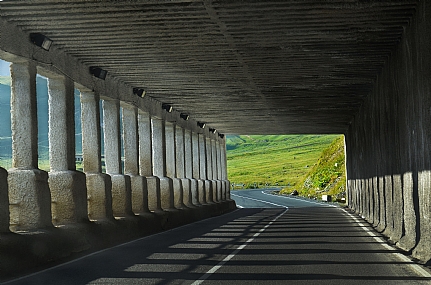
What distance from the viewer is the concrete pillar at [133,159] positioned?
23.6m

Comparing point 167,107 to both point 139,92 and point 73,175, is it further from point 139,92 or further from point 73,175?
point 73,175

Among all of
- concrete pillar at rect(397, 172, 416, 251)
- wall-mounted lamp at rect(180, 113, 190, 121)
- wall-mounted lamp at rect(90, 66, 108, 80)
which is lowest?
concrete pillar at rect(397, 172, 416, 251)

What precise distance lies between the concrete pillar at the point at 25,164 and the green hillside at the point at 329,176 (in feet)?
177

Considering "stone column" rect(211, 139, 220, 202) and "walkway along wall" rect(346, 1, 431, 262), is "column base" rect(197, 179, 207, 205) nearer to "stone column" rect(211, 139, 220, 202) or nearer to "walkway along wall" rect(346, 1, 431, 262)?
"stone column" rect(211, 139, 220, 202)

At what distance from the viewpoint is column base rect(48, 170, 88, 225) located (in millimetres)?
16250

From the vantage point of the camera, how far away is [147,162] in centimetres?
2644

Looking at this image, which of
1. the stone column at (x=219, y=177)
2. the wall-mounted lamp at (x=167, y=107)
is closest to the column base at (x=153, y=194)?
the wall-mounted lamp at (x=167, y=107)

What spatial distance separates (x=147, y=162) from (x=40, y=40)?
1175cm

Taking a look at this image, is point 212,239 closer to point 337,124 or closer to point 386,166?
point 386,166

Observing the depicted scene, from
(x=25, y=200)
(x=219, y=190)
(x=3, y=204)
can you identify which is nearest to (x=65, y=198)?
(x=25, y=200)

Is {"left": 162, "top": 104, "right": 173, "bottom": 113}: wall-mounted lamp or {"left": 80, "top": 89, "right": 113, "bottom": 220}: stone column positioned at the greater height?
{"left": 162, "top": 104, "right": 173, "bottom": 113}: wall-mounted lamp

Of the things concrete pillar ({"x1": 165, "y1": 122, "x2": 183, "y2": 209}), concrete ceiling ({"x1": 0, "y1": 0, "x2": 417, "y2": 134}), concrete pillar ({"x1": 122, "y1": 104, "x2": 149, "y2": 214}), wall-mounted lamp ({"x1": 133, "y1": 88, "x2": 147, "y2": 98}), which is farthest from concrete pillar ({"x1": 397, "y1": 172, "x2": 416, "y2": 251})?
concrete pillar ({"x1": 165, "y1": 122, "x2": 183, "y2": 209})

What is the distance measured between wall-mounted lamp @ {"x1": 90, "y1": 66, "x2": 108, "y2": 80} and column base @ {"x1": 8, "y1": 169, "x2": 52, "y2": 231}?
18.0 feet

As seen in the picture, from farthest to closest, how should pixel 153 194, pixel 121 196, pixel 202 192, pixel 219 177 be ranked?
pixel 219 177
pixel 202 192
pixel 153 194
pixel 121 196
